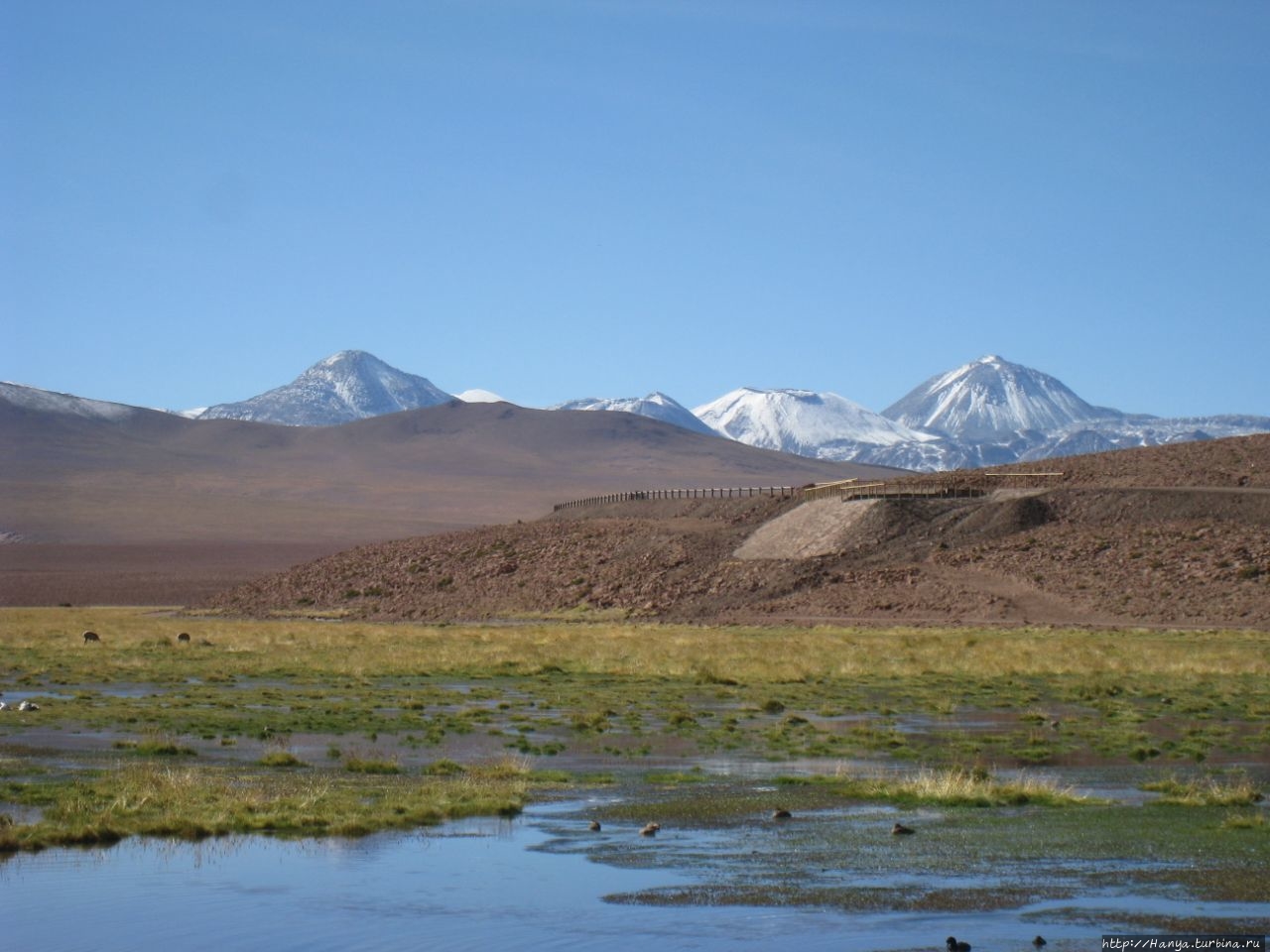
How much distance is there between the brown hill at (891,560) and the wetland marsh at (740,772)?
2216 cm

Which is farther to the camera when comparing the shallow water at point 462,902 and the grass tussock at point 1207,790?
the grass tussock at point 1207,790

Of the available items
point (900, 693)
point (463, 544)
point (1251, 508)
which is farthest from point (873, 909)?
point (463, 544)

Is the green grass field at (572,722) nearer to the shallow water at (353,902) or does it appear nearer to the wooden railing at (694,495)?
the shallow water at (353,902)

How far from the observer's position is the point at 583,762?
990 inches

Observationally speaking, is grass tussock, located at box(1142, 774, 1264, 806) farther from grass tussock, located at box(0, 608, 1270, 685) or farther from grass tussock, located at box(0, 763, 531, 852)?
grass tussock, located at box(0, 608, 1270, 685)

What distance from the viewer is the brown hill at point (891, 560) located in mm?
68812

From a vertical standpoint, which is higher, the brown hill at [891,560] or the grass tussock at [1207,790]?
the brown hill at [891,560]

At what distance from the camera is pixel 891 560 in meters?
77.9

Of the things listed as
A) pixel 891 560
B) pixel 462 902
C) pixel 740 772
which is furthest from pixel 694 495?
pixel 462 902

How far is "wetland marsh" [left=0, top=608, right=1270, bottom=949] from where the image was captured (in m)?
16.0

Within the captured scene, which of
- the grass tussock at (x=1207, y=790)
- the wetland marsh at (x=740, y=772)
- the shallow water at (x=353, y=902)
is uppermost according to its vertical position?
the grass tussock at (x=1207, y=790)

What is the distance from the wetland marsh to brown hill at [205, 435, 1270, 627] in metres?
22.2

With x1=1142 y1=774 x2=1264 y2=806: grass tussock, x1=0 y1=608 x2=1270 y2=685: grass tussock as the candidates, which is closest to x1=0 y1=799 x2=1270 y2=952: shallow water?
x1=1142 y1=774 x2=1264 y2=806: grass tussock

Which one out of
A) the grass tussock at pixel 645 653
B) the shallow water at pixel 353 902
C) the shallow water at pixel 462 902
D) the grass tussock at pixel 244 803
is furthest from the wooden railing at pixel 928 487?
the shallow water at pixel 353 902
